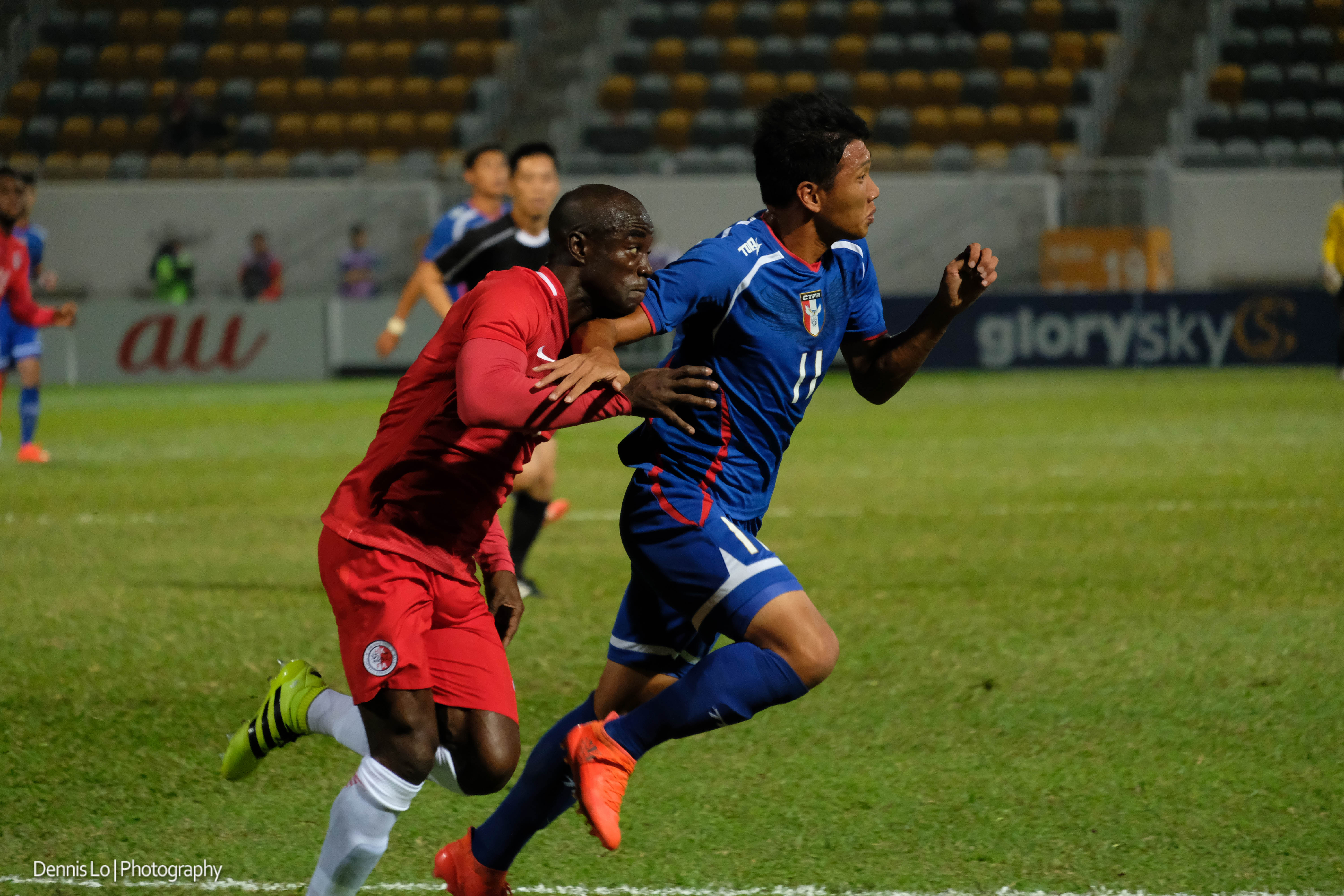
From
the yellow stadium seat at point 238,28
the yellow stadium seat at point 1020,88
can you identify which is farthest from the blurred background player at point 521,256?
the yellow stadium seat at point 238,28

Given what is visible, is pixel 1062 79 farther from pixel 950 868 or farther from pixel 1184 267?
pixel 950 868

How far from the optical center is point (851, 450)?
1470 centimetres

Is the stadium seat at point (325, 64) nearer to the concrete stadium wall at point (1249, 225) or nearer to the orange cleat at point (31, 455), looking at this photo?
the concrete stadium wall at point (1249, 225)

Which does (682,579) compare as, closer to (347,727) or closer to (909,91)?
(347,727)

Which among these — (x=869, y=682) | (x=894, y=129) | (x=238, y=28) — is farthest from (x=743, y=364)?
(x=238, y=28)

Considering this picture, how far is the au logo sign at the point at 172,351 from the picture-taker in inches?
952

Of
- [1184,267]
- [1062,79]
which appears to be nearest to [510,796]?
[1184,267]

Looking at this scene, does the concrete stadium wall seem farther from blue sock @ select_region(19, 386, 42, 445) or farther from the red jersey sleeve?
the red jersey sleeve

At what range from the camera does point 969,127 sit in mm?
28516

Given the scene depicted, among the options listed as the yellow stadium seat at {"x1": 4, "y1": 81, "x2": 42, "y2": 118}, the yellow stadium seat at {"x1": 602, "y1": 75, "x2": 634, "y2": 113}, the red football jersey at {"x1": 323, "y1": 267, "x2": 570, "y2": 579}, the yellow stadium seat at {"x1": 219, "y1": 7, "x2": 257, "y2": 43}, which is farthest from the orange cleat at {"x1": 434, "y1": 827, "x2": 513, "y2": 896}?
the yellow stadium seat at {"x1": 219, "y1": 7, "x2": 257, "y2": 43}

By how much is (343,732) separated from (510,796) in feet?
1.45

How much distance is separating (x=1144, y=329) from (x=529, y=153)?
53.1 ft

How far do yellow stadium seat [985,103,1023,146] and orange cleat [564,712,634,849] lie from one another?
26.0 metres

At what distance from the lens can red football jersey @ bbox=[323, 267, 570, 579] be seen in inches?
142
